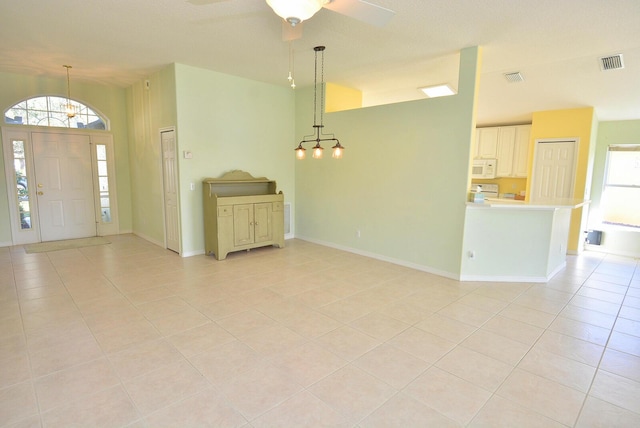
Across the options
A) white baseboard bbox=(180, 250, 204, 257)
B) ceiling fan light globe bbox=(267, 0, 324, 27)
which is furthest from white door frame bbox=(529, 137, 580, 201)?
white baseboard bbox=(180, 250, 204, 257)

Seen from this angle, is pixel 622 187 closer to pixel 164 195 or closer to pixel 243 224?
pixel 243 224

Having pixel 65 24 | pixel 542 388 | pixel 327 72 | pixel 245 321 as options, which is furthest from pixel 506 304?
pixel 65 24

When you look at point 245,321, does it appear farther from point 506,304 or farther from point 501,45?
point 501,45

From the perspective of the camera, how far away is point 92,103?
6230 mm

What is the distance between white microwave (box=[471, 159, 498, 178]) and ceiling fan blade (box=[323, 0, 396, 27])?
5.84 meters

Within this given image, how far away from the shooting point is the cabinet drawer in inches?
200

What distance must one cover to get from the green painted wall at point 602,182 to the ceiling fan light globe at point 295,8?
7.17 meters

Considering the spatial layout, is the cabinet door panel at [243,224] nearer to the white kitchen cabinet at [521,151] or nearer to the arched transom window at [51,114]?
the arched transom window at [51,114]

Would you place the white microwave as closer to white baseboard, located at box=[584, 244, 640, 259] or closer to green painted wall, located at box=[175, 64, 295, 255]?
white baseboard, located at box=[584, 244, 640, 259]

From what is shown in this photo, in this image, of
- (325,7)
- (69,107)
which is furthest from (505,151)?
(69,107)

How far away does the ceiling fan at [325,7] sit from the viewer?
6.47 ft

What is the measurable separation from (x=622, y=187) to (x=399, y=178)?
16.6ft

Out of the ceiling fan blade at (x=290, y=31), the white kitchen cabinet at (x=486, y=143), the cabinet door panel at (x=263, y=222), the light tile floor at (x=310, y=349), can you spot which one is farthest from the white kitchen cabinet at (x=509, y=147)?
the ceiling fan blade at (x=290, y=31)

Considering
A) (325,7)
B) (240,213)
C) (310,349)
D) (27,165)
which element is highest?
(325,7)
